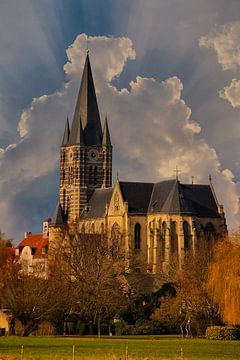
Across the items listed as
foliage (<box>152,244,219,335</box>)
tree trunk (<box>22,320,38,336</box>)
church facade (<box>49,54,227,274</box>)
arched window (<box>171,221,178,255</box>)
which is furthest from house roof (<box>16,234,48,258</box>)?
tree trunk (<box>22,320,38,336</box>)

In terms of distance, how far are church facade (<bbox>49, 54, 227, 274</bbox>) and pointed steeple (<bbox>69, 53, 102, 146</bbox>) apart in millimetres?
194

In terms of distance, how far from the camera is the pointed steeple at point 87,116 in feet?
506

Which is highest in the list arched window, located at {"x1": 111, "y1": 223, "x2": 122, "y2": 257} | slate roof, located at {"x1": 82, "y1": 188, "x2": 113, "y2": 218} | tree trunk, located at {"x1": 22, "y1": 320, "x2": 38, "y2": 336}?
slate roof, located at {"x1": 82, "y1": 188, "x2": 113, "y2": 218}

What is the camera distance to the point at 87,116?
506ft

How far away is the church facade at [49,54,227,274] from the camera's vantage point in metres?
127

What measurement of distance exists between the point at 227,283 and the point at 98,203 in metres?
76.4

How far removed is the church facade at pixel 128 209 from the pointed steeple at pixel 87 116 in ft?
0.64

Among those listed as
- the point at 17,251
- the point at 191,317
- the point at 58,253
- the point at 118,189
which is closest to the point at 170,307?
the point at 191,317

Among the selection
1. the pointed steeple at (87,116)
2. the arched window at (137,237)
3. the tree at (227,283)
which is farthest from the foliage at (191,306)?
the pointed steeple at (87,116)

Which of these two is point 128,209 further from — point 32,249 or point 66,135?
point 66,135

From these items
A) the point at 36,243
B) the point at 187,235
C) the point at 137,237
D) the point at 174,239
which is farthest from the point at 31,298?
the point at 36,243

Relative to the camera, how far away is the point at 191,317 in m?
72.4

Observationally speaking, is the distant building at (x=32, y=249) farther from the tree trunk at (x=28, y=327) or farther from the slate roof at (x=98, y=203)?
the tree trunk at (x=28, y=327)

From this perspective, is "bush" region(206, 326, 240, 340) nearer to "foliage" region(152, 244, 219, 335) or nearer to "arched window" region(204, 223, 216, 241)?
"foliage" region(152, 244, 219, 335)
